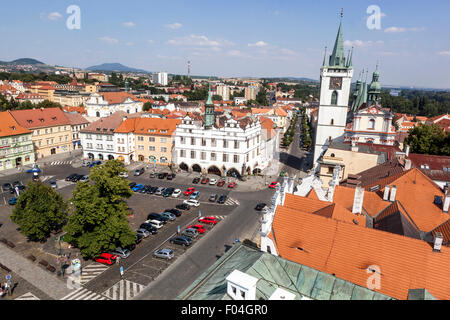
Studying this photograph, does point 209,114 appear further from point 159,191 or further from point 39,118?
point 39,118

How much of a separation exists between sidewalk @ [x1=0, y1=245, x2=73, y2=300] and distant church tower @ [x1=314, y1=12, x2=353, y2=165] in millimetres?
50136

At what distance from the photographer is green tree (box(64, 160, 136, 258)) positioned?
31.1 metres

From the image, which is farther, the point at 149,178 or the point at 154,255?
the point at 149,178

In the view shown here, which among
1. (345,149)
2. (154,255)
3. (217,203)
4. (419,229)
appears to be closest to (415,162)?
(345,149)

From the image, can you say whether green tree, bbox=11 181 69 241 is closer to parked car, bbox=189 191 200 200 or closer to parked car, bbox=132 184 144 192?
parked car, bbox=132 184 144 192

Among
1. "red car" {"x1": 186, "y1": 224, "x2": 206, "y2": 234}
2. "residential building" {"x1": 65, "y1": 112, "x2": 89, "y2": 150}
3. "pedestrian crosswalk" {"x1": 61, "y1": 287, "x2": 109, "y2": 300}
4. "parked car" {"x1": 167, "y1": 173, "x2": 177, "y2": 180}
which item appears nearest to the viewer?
"pedestrian crosswalk" {"x1": 61, "y1": 287, "x2": 109, "y2": 300}

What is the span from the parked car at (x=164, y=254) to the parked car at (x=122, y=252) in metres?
2.99

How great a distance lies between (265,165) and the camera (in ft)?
235

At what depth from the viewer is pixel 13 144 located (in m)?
66.0

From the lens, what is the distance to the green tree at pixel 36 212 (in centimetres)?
3456

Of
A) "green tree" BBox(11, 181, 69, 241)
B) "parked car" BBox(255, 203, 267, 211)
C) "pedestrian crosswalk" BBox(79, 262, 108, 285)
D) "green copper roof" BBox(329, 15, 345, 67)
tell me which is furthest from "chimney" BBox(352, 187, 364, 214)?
"green copper roof" BBox(329, 15, 345, 67)

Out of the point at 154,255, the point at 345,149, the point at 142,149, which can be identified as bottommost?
the point at 154,255
